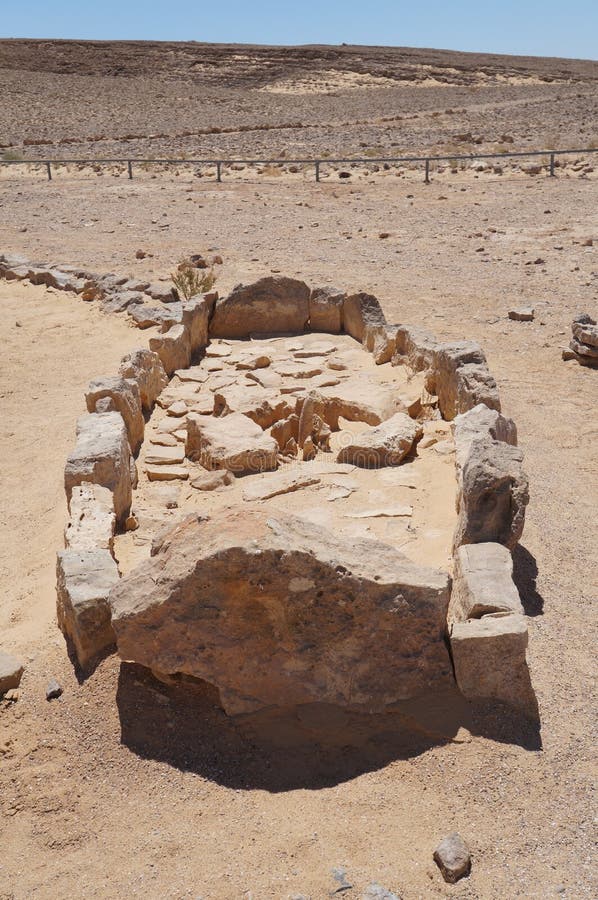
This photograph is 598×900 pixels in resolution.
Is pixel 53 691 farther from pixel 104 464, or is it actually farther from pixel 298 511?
pixel 298 511

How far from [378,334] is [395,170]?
14920 mm

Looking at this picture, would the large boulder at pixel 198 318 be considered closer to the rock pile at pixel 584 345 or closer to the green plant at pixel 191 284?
the green plant at pixel 191 284

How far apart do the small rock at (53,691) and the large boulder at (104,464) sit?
5.78 feet

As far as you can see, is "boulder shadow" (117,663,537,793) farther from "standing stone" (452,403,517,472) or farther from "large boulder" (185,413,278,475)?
"large boulder" (185,413,278,475)

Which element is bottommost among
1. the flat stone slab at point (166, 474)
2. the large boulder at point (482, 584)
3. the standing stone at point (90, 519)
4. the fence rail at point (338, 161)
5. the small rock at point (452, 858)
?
the flat stone slab at point (166, 474)

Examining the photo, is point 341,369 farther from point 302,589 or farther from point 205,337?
point 302,589

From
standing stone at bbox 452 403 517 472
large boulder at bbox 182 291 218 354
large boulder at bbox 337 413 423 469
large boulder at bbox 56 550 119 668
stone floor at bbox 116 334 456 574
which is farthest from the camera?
large boulder at bbox 182 291 218 354

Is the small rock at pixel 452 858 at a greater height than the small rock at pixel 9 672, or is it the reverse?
the small rock at pixel 9 672

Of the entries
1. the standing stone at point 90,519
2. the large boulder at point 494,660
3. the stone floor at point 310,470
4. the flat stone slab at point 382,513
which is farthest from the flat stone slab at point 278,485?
the large boulder at point 494,660

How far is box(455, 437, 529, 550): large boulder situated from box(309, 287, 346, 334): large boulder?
576 centimetres

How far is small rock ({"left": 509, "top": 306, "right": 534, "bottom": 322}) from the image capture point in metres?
10.6

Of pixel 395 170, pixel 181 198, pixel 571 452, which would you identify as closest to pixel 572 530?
pixel 571 452

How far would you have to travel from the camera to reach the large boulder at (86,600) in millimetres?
4293

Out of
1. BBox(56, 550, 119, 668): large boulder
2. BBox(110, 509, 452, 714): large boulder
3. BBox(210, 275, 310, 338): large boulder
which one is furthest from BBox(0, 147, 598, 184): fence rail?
BBox(110, 509, 452, 714): large boulder
